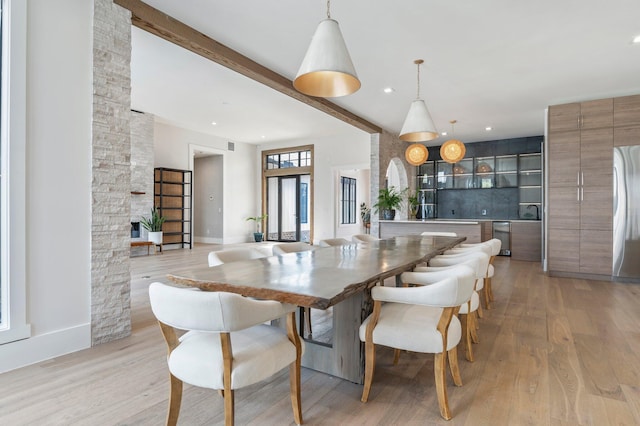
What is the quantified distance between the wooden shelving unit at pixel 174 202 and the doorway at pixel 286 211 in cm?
271

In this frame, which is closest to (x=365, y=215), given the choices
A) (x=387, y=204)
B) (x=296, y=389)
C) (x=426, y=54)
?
(x=387, y=204)

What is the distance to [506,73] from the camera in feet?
14.9

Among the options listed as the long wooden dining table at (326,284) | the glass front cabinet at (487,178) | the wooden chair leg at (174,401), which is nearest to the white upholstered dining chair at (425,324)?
the long wooden dining table at (326,284)

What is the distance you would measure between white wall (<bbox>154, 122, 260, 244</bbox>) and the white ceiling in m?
1.76

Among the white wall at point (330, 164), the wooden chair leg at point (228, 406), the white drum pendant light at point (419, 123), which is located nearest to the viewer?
the wooden chair leg at point (228, 406)

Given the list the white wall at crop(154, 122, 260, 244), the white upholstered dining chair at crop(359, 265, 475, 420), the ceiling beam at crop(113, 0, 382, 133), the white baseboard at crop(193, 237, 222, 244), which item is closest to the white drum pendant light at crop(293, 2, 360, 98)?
the white upholstered dining chair at crop(359, 265, 475, 420)

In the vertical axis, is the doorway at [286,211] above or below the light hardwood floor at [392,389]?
above

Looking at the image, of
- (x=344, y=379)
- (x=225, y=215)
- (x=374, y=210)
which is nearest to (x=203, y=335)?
(x=344, y=379)

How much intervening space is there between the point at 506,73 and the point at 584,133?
6.74ft

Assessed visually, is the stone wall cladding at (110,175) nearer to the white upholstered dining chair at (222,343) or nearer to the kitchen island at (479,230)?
the white upholstered dining chair at (222,343)

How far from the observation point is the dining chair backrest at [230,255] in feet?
8.09

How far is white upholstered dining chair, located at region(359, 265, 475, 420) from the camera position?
167 centimetres

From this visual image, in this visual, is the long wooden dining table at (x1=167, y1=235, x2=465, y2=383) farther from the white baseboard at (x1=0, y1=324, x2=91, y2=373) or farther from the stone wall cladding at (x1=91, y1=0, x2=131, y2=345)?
the white baseboard at (x1=0, y1=324, x2=91, y2=373)

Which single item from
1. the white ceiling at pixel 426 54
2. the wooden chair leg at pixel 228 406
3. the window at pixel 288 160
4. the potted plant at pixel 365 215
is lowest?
the wooden chair leg at pixel 228 406
